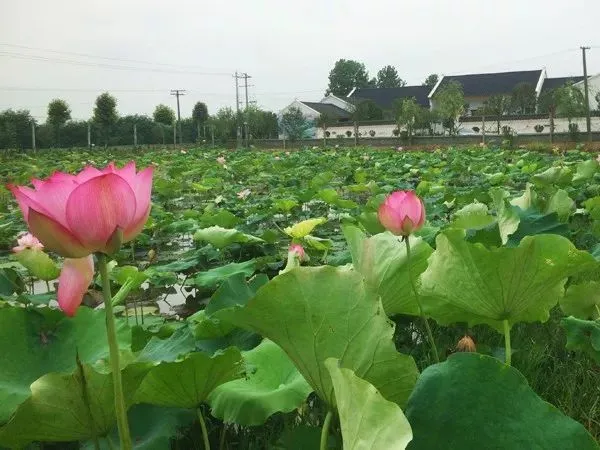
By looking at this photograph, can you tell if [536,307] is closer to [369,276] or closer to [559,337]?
[369,276]

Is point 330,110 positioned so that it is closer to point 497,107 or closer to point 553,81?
point 553,81

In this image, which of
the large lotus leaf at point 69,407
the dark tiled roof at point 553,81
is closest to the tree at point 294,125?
the dark tiled roof at point 553,81

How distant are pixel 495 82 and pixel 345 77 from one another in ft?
67.9

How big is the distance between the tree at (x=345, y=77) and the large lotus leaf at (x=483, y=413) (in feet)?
167

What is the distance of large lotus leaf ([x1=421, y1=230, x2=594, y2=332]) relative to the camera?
0.78 metres

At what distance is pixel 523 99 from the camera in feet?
84.1

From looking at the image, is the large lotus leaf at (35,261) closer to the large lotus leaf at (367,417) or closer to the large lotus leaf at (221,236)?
the large lotus leaf at (221,236)

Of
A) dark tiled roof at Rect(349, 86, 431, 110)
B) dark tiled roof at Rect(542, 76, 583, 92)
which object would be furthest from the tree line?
dark tiled roof at Rect(542, 76, 583, 92)

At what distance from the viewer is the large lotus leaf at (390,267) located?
3.15 ft

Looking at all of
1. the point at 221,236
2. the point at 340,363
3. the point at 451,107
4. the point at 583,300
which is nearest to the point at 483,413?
the point at 340,363

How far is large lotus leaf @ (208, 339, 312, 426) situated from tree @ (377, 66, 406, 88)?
5457 centimetres

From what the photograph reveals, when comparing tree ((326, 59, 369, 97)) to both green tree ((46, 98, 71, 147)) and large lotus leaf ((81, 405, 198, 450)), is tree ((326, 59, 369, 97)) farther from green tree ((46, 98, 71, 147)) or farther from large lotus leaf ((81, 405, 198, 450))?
large lotus leaf ((81, 405, 198, 450))

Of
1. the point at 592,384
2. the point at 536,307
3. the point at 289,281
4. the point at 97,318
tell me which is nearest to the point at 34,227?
the point at 289,281

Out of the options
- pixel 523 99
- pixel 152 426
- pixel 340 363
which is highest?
pixel 523 99
